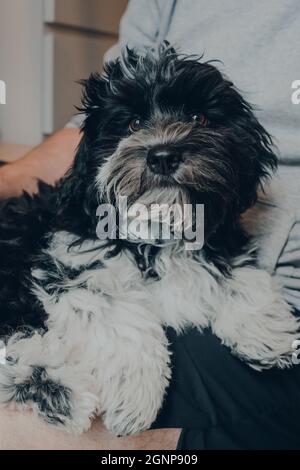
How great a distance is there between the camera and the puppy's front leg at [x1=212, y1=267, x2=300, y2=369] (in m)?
1.22

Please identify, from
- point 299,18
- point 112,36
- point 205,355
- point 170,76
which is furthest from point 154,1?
point 112,36

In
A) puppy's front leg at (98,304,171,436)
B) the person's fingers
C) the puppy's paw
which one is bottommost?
the person's fingers

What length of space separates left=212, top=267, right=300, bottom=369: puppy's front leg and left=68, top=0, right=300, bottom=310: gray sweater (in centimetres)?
8

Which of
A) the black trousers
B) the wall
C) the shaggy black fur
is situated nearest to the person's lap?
the black trousers

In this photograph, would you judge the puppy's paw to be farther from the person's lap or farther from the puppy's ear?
the puppy's ear

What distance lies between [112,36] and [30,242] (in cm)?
229

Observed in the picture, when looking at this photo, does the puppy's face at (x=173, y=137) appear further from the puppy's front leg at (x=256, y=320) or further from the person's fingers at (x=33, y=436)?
the person's fingers at (x=33, y=436)

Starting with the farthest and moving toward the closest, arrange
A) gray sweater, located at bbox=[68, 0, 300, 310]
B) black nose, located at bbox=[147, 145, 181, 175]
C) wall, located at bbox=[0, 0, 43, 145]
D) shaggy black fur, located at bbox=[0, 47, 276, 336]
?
wall, located at bbox=[0, 0, 43, 145] → gray sweater, located at bbox=[68, 0, 300, 310] → shaggy black fur, located at bbox=[0, 47, 276, 336] → black nose, located at bbox=[147, 145, 181, 175]

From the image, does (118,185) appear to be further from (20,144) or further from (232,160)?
(20,144)

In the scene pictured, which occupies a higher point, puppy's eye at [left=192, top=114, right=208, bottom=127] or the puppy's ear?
puppy's eye at [left=192, top=114, right=208, bottom=127]

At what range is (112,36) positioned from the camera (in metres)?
3.29

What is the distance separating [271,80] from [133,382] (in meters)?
0.85

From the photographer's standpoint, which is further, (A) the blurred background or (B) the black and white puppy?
(A) the blurred background

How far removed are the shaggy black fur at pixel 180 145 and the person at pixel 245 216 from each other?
106 millimetres
